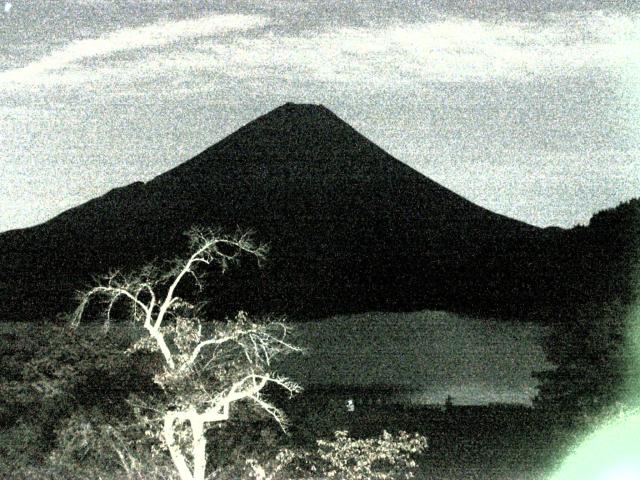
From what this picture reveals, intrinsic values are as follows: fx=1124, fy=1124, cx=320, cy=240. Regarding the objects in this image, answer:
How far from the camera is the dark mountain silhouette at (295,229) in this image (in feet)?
222

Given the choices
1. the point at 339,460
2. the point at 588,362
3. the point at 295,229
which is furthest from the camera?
the point at 295,229

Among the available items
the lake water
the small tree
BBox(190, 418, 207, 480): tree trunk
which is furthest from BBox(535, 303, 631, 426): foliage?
the lake water

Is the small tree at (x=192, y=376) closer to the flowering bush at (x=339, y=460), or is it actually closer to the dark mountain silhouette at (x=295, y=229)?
the flowering bush at (x=339, y=460)

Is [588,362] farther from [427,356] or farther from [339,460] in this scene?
[427,356]

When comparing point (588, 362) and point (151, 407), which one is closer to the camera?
point (151, 407)

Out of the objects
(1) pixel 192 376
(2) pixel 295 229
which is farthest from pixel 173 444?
(2) pixel 295 229

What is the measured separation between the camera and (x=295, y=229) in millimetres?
75750

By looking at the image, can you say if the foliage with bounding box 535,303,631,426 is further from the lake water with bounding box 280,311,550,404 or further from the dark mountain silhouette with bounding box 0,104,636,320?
the dark mountain silhouette with bounding box 0,104,636,320

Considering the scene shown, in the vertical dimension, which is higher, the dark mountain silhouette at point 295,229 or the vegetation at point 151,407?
the dark mountain silhouette at point 295,229

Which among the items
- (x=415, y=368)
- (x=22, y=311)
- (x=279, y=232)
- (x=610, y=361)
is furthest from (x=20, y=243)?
(x=610, y=361)

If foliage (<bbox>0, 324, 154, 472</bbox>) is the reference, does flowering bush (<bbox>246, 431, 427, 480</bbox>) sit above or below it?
below

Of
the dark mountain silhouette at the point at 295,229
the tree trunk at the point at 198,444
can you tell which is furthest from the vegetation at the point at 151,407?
the dark mountain silhouette at the point at 295,229

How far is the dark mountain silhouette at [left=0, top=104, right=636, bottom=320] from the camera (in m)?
67.6

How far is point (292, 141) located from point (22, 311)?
89.4ft
